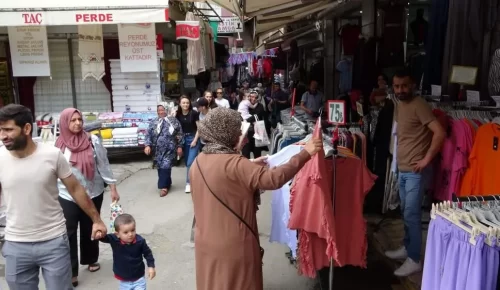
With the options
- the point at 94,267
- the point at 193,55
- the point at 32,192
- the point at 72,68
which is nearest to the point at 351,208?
the point at 32,192

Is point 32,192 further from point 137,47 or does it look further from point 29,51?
point 29,51

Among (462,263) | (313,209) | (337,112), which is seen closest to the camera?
(462,263)

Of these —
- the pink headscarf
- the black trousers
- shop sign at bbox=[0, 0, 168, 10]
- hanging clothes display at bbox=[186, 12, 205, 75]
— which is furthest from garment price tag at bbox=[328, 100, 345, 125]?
hanging clothes display at bbox=[186, 12, 205, 75]

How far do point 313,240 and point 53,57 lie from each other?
9606 millimetres

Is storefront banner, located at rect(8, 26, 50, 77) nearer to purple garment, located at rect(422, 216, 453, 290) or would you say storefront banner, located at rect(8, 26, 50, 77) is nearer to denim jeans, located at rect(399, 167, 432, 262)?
denim jeans, located at rect(399, 167, 432, 262)

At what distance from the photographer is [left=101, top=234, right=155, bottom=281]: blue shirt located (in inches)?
151

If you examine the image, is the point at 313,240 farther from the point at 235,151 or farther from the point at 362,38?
the point at 362,38

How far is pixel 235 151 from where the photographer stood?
306cm

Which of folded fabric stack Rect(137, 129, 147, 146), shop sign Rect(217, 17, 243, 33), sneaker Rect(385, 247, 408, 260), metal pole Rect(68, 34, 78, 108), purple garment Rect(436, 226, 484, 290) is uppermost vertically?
shop sign Rect(217, 17, 243, 33)

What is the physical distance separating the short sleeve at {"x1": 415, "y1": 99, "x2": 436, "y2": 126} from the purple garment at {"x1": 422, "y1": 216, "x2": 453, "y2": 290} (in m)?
1.63

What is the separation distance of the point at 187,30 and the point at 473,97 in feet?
25.1

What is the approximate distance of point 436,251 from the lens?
2.81m

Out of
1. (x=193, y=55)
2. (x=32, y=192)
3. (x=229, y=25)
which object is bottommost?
(x=32, y=192)

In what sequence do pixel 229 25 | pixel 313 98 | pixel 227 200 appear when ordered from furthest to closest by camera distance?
pixel 229 25 < pixel 313 98 < pixel 227 200
